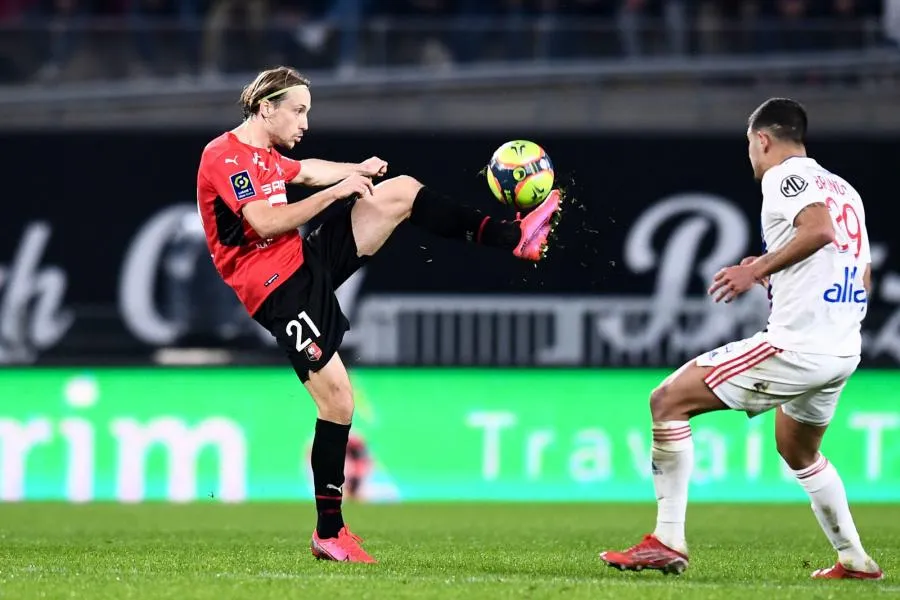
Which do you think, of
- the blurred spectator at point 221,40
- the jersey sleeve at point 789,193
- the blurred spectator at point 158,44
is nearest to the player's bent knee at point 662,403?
the jersey sleeve at point 789,193

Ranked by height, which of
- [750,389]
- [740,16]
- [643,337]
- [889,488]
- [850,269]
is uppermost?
[740,16]

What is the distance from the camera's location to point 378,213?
744 cm

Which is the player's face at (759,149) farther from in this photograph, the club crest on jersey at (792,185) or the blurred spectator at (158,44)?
the blurred spectator at (158,44)

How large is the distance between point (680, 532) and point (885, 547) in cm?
230

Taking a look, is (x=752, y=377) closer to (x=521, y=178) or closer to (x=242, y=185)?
(x=521, y=178)

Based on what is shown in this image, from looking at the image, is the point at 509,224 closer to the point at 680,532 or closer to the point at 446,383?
the point at 680,532

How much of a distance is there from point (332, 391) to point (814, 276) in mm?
2179

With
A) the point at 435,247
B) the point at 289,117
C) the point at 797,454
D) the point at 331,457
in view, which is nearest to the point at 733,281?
the point at 797,454

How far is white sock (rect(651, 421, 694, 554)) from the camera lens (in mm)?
6508

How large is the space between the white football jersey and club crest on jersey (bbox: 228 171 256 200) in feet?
7.29

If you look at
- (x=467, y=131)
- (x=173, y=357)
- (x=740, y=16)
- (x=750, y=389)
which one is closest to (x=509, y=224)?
(x=750, y=389)

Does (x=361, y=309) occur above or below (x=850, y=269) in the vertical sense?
below

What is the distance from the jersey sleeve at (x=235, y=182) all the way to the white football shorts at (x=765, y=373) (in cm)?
210

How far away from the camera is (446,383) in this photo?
13891 mm
